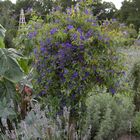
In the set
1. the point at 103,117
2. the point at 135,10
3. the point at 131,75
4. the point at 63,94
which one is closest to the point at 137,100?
the point at 131,75

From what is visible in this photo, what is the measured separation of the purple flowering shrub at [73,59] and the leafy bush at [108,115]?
25 centimetres

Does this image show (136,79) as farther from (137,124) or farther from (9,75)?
(9,75)

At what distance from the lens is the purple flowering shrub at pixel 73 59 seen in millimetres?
3494

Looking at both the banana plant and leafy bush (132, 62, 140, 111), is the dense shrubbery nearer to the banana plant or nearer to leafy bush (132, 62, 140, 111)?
the banana plant

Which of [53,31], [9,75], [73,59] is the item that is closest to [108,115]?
[73,59]

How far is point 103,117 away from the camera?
3766 millimetres

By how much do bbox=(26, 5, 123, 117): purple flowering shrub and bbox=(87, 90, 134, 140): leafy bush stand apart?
0.25 m

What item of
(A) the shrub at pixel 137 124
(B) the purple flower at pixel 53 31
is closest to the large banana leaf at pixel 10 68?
(B) the purple flower at pixel 53 31

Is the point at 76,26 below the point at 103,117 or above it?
above

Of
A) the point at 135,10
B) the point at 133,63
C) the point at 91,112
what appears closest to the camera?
the point at 91,112

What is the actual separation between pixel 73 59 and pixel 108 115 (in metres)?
0.80

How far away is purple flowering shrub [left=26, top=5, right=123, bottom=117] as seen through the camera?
3.49 meters

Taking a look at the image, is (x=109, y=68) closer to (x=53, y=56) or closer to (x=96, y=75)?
(x=96, y=75)

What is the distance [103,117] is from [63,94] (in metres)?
0.57
